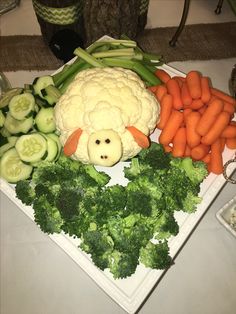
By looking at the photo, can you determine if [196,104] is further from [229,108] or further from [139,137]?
[139,137]

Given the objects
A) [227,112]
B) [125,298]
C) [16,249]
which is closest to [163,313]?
[125,298]

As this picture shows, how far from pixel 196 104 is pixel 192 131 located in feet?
0.33

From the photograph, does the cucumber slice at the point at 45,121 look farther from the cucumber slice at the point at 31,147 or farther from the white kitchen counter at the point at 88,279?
the white kitchen counter at the point at 88,279

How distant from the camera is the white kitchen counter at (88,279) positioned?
85 cm

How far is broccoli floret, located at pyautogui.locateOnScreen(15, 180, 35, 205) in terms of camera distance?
32.5 inches

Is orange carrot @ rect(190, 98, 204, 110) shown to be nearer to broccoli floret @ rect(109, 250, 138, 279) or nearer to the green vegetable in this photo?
the green vegetable

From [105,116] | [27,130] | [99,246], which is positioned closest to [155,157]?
[105,116]

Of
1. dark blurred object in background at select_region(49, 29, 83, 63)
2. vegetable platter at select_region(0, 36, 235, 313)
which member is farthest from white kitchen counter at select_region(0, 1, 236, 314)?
dark blurred object in background at select_region(49, 29, 83, 63)

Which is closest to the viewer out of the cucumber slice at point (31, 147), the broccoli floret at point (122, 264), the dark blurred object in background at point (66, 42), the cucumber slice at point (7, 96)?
the broccoli floret at point (122, 264)

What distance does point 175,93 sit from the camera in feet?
3.19

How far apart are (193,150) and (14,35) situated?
3.43 ft

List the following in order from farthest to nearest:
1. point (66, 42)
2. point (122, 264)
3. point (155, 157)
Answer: point (66, 42) → point (155, 157) → point (122, 264)

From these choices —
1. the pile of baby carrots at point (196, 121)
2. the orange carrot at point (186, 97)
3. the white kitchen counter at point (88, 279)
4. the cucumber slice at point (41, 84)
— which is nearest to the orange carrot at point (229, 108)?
the pile of baby carrots at point (196, 121)

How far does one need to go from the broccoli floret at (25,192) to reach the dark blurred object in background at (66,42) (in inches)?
24.7
